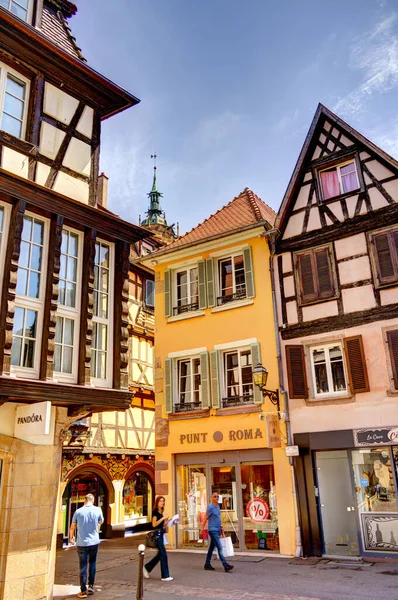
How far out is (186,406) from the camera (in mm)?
14688

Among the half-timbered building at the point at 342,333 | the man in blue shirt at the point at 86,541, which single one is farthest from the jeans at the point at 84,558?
the half-timbered building at the point at 342,333

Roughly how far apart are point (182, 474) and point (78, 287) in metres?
7.32

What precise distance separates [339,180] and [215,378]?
6407 mm

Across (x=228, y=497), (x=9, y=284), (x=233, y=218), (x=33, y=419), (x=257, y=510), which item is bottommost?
(x=257, y=510)

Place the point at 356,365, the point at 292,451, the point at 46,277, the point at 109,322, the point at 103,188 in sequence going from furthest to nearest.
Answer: the point at 103,188 → the point at 292,451 → the point at 356,365 → the point at 109,322 → the point at 46,277

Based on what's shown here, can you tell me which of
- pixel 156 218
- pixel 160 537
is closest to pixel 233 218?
pixel 160 537

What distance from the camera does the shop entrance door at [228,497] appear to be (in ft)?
42.9

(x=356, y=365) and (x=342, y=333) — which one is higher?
(x=342, y=333)

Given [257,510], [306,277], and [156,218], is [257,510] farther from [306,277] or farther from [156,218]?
[156,218]

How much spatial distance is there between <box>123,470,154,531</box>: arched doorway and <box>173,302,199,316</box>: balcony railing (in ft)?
26.1

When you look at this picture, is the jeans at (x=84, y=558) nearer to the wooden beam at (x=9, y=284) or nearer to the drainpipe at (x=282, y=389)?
the wooden beam at (x=9, y=284)

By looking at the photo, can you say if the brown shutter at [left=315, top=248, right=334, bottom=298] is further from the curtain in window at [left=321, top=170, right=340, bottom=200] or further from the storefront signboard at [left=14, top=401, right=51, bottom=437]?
the storefront signboard at [left=14, top=401, right=51, bottom=437]

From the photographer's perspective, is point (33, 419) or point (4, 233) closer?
point (33, 419)

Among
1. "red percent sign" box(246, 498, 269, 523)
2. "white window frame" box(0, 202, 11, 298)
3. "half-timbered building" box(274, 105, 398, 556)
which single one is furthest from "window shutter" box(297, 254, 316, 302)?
"white window frame" box(0, 202, 11, 298)
